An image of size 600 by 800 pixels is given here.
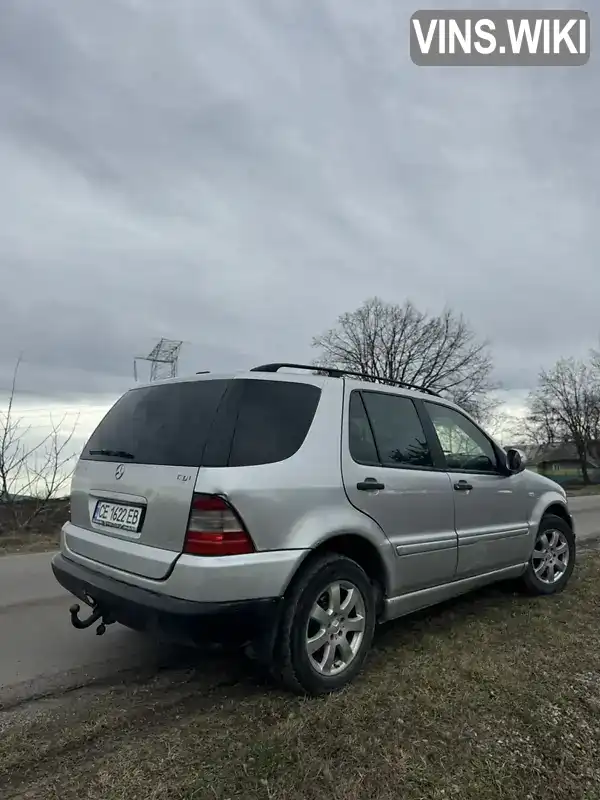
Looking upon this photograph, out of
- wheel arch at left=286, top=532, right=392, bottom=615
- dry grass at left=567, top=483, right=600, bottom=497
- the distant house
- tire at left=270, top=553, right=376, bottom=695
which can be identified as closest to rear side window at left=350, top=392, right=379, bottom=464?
wheel arch at left=286, top=532, right=392, bottom=615

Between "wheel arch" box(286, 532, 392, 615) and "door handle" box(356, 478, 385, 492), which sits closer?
"wheel arch" box(286, 532, 392, 615)

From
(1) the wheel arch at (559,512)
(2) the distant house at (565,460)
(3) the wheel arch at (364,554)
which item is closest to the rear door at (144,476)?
(3) the wheel arch at (364,554)

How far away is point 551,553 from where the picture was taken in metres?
5.27

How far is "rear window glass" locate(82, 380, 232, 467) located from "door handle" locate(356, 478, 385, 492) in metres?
0.95

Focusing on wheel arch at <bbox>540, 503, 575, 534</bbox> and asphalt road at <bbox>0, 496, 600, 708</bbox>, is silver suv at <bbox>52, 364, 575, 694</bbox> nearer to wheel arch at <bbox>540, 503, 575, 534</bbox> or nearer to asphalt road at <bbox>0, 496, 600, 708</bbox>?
asphalt road at <bbox>0, 496, 600, 708</bbox>

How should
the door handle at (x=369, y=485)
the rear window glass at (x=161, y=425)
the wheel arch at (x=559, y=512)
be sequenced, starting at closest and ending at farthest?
1. the rear window glass at (x=161, y=425)
2. the door handle at (x=369, y=485)
3. the wheel arch at (x=559, y=512)

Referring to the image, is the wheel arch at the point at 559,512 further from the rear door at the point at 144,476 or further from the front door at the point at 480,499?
the rear door at the point at 144,476

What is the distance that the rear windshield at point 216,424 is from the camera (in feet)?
9.88

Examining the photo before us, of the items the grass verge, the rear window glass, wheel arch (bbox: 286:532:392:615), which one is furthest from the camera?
the grass verge

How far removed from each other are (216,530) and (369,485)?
3.36ft

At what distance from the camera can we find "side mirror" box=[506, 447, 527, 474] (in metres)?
4.71

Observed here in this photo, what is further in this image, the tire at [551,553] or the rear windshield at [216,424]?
the tire at [551,553]

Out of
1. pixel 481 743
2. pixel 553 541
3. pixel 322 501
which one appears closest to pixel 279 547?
pixel 322 501

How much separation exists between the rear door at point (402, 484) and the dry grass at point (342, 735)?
594 millimetres
